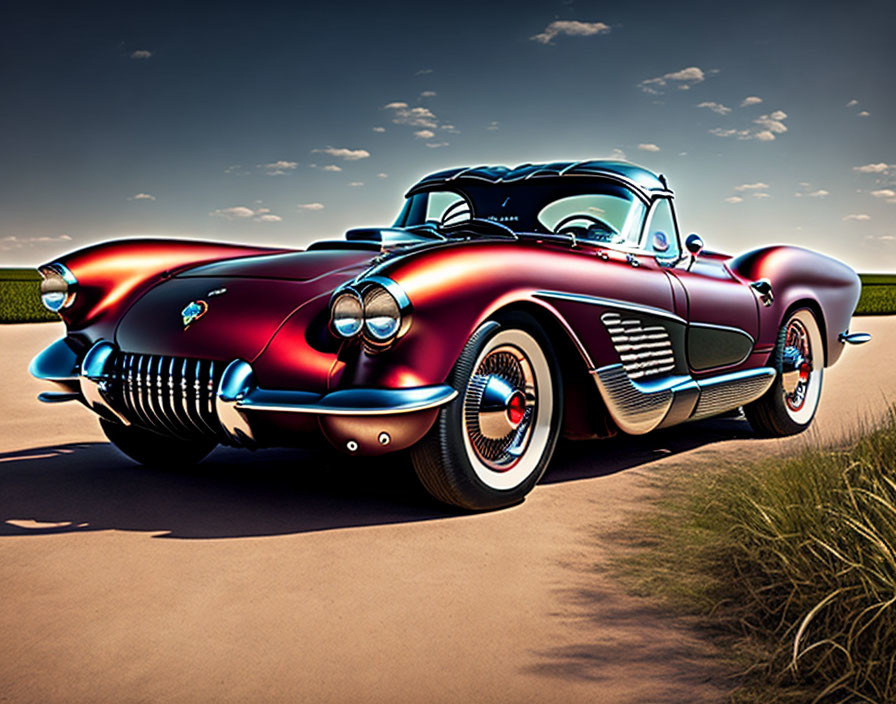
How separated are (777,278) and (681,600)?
3536 millimetres

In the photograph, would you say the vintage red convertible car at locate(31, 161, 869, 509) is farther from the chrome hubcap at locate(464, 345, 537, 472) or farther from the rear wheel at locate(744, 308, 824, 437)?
the rear wheel at locate(744, 308, 824, 437)

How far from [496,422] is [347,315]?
2.50ft

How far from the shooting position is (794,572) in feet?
8.30

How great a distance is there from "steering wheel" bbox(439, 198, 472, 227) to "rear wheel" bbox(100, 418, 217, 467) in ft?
6.06

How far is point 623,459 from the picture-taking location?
491 cm

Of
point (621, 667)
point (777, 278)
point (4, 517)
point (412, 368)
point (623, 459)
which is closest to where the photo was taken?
point (621, 667)

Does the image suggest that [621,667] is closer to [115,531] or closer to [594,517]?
[594,517]

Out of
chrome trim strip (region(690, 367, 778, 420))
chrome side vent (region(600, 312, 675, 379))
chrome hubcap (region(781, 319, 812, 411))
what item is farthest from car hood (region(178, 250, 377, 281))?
chrome hubcap (region(781, 319, 812, 411))

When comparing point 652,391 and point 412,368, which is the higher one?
point 412,368

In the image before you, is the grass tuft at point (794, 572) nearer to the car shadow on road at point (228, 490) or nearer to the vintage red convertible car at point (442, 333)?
the vintage red convertible car at point (442, 333)

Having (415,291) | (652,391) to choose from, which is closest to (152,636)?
(415,291)

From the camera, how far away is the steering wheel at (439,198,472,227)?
525 centimetres

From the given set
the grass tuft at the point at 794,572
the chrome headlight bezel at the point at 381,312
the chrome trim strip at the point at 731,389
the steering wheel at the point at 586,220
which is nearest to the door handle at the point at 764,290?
the chrome trim strip at the point at 731,389

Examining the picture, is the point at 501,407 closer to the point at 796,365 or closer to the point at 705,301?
the point at 705,301
